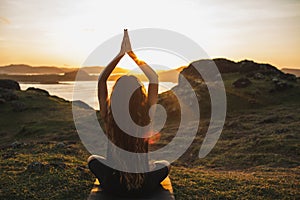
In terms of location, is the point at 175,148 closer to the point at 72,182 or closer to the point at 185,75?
the point at 72,182

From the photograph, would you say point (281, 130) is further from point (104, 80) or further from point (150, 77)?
point (104, 80)

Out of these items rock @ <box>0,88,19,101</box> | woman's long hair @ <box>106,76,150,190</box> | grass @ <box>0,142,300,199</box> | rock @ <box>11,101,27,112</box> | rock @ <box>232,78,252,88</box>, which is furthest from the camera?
rock @ <box>232,78,252,88</box>

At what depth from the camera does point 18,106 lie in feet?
99.7

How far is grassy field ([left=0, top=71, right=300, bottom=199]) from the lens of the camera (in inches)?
357

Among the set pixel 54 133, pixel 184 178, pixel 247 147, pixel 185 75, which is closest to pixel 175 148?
pixel 247 147

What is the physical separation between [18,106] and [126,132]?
29321 millimetres

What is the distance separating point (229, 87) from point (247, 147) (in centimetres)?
1800

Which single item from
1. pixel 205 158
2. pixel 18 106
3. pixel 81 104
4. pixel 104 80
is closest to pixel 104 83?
pixel 104 80

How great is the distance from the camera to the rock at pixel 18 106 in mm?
29722

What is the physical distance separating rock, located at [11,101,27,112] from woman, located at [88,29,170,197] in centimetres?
2769

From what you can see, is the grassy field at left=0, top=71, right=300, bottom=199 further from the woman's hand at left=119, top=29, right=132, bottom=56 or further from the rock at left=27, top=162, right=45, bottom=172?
the woman's hand at left=119, top=29, right=132, bottom=56

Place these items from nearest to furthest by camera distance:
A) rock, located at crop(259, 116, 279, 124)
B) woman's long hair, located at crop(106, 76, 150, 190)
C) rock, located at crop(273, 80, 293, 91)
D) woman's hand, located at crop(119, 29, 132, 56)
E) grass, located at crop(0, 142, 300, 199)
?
1. woman's long hair, located at crop(106, 76, 150, 190)
2. woman's hand, located at crop(119, 29, 132, 56)
3. grass, located at crop(0, 142, 300, 199)
4. rock, located at crop(259, 116, 279, 124)
5. rock, located at crop(273, 80, 293, 91)

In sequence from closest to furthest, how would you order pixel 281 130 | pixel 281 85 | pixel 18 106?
pixel 281 130, pixel 18 106, pixel 281 85

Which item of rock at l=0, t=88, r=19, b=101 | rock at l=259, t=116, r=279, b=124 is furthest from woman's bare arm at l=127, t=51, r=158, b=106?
rock at l=0, t=88, r=19, b=101
